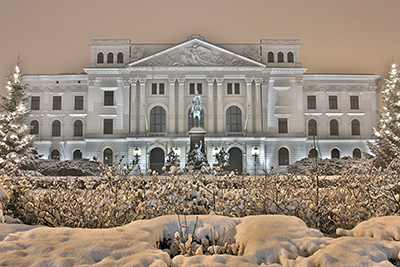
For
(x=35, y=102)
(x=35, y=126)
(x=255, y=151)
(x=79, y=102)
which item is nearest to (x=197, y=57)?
(x=255, y=151)

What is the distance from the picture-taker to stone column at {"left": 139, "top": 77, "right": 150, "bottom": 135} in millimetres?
45737

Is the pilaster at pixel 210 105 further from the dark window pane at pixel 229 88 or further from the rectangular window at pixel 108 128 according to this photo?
the rectangular window at pixel 108 128

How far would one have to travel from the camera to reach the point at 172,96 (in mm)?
46125

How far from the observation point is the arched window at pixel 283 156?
46.8 m

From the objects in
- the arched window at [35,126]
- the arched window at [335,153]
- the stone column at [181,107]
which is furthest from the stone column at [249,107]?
the arched window at [35,126]

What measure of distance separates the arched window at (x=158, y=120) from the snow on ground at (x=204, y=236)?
40795 millimetres

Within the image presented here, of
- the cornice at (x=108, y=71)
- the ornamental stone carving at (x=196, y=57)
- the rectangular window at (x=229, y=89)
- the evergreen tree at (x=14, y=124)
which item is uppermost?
the ornamental stone carving at (x=196, y=57)

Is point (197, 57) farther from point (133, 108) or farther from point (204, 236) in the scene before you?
point (204, 236)

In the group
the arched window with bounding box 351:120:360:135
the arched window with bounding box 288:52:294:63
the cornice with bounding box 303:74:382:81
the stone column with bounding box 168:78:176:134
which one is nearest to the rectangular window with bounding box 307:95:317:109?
the cornice with bounding box 303:74:382:81

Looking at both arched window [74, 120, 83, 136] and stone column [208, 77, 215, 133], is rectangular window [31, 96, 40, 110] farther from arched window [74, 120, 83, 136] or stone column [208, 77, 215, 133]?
stone column [208, 77, 215, 133]

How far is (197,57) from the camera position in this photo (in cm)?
4669

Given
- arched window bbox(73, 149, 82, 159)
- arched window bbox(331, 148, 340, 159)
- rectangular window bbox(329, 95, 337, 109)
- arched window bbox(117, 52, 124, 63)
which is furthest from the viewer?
rectangular window bbox(329, 95, 337, 109)

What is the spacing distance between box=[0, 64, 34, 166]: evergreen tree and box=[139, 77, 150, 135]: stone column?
14549mm

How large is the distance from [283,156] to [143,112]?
61.4 ft
